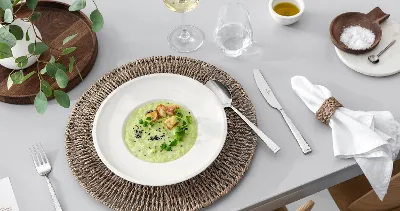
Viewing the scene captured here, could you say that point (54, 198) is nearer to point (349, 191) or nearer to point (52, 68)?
point (52, 68)

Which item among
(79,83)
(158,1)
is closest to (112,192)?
(79,83)

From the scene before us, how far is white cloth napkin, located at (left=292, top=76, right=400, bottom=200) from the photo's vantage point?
120 centimetres

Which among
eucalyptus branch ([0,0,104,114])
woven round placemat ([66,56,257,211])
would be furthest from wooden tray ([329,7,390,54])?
eucalyptus branch ([0,0,104,114])

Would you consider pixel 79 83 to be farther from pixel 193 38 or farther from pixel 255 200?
pixel 255 200

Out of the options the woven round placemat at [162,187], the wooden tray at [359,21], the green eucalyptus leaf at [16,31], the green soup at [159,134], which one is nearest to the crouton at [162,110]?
the green soup at [159,134]

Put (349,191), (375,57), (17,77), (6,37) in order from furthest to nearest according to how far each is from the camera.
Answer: (349,191), (375,57), (17,77), (6,37)

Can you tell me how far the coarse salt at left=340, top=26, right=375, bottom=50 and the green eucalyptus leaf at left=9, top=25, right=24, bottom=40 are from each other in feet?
2.49

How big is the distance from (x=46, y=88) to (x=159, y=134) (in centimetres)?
27

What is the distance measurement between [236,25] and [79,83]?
0.42m

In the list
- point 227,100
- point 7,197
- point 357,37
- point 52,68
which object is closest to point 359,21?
point 357,37

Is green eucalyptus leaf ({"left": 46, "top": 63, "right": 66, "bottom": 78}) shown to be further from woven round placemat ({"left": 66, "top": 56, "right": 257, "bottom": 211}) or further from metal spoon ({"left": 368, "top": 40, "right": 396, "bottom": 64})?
metal spoon ({"left": 368, "top": 40, "right": 396, "bottom": 64})

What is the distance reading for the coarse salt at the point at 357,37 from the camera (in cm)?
135

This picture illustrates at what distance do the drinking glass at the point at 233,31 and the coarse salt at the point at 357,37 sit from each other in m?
0.24

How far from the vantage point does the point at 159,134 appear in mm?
1232
